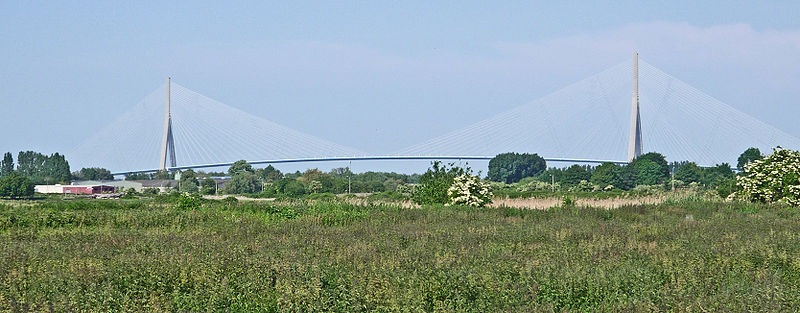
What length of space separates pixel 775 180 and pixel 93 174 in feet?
365

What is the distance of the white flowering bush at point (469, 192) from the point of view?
1182 inches

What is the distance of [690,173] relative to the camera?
8350 centimetres

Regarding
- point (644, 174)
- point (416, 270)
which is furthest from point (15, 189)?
point (416, 270)

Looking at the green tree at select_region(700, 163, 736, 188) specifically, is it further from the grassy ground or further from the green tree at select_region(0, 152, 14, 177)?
the green tree at select_region(0, 152, 14, 177)

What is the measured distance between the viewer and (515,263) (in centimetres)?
1151

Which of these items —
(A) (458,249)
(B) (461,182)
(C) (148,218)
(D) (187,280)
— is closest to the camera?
(D) (187,280)

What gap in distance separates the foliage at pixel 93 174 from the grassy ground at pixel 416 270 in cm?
11270

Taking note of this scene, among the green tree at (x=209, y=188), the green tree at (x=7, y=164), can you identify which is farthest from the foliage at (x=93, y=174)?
the green tree at (x=209, y=188)

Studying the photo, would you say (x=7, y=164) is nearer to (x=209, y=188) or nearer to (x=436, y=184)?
(x=209, y=188)

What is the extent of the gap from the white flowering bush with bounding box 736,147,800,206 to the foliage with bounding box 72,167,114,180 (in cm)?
10877

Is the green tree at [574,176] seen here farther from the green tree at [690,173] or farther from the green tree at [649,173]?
the green tree at [690,173]

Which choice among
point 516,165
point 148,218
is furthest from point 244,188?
point 148,218

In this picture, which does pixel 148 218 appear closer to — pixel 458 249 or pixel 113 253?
pixel 113 253

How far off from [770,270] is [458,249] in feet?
14.7
